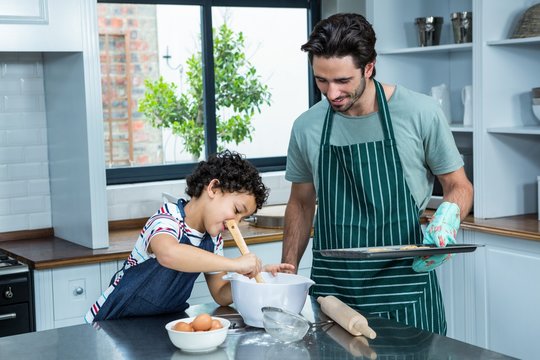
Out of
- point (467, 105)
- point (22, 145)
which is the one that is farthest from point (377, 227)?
point (22, 145)

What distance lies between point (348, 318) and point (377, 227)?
1.91 feet

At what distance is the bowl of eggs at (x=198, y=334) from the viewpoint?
6.86ft

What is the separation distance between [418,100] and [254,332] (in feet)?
3.24

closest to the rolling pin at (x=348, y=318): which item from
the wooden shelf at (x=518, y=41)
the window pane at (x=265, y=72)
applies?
the wooden shelf at (x=518, y=41)

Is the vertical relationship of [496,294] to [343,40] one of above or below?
below

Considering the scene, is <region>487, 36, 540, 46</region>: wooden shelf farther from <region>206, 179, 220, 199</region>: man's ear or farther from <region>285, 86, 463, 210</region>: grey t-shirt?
<region>206, 179, 220, 199</region>: man's ear

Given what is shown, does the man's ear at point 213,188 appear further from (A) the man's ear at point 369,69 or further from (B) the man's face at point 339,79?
(A) the man's ear at point 369,69

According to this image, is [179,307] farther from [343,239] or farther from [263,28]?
[263,28]

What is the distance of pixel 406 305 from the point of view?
275 cm

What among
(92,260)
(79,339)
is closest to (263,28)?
(92,260)

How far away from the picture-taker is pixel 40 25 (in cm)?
374

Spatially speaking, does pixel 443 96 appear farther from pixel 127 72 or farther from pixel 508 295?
pixel 127 72

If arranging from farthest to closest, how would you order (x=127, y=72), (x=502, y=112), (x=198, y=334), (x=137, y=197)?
(x=127, y=72) < (x=137, y=197) < (x=502, y=112) < (x=198, y=334)

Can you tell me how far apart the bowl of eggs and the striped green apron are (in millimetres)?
740
